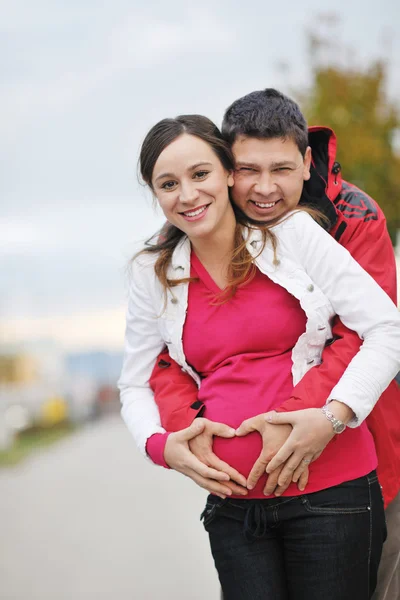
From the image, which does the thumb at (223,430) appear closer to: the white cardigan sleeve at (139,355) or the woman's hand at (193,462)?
the woman's hand at (193,462)

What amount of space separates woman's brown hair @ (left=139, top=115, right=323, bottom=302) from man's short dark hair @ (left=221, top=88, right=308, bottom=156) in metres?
0.06

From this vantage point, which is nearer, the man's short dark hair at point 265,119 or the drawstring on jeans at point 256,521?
the drawstring on jeans at point 256,521

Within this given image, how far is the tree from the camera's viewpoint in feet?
31.3

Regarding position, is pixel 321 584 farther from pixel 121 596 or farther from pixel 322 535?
pixel 121 596

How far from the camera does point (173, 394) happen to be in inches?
89.1

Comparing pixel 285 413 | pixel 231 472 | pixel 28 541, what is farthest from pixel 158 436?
pixel 28 541

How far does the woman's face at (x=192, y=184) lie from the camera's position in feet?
7.07

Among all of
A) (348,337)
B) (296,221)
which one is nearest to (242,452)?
(348,337)

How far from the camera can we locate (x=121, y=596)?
4.54 metres

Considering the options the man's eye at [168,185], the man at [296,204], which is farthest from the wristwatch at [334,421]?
the man's eye at [168,185]

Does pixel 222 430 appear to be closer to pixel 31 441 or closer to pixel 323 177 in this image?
pixel 323 177

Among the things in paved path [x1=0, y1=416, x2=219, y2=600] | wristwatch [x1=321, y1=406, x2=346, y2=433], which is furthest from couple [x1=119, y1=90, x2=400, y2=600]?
paved path [x1=0, y1=416, x2=219, y2=600]

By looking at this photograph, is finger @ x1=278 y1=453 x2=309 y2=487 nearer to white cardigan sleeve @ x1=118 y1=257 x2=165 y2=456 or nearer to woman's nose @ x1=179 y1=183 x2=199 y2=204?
white cardigan sleeve @ x1=118 y1=257 x2=165 y2=456

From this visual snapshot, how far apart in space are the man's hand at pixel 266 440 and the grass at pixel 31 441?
7664 millimetres
